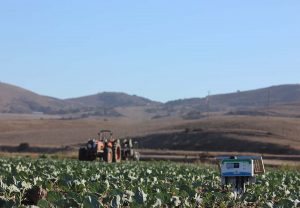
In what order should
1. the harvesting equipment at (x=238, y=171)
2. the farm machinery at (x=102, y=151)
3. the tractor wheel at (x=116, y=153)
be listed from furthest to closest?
the tractor wheel at (x=116, y=153)
the farm machinery at (x=102, y=151)
the harvesting equipment at (x=238, y=171)

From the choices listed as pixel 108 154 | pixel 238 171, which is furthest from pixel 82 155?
pixel 238 171

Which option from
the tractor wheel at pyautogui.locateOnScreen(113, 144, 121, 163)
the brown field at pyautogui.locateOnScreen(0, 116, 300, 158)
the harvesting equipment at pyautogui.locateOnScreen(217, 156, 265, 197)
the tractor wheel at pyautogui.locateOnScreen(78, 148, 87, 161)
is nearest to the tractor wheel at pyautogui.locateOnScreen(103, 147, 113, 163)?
the tractor wheel at pyautogui.locateOnScreen(113, 144, 121, 163)

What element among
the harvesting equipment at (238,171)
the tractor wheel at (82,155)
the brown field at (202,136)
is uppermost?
the brown field at (202,136)

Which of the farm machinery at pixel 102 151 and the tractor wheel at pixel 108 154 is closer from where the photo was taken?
the tractor wheel at pixel 108 154

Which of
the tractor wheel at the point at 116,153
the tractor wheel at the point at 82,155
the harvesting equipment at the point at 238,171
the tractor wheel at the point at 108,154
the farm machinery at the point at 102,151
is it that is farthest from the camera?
the tractor wheel at the point at 82,155

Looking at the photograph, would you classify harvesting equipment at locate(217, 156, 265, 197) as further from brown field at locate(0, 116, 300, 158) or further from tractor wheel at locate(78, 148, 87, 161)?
brown field at locate(0, 116, 300, 158)

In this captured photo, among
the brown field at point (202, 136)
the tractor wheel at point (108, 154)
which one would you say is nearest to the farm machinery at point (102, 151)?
the tractor wheel at point (108, 154)

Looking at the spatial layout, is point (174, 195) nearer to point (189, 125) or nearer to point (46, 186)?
point (46, 186)

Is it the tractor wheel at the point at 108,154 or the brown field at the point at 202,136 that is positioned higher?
the brown field at the point at 202,136

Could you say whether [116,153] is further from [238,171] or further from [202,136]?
[202,136]

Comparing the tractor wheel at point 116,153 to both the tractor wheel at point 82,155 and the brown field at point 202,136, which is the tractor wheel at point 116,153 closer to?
the tractor wheel at point 82,155

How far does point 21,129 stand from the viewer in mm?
113625

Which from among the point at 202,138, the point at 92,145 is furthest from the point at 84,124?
the point at 92,145

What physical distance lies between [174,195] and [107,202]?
196 centimetres
